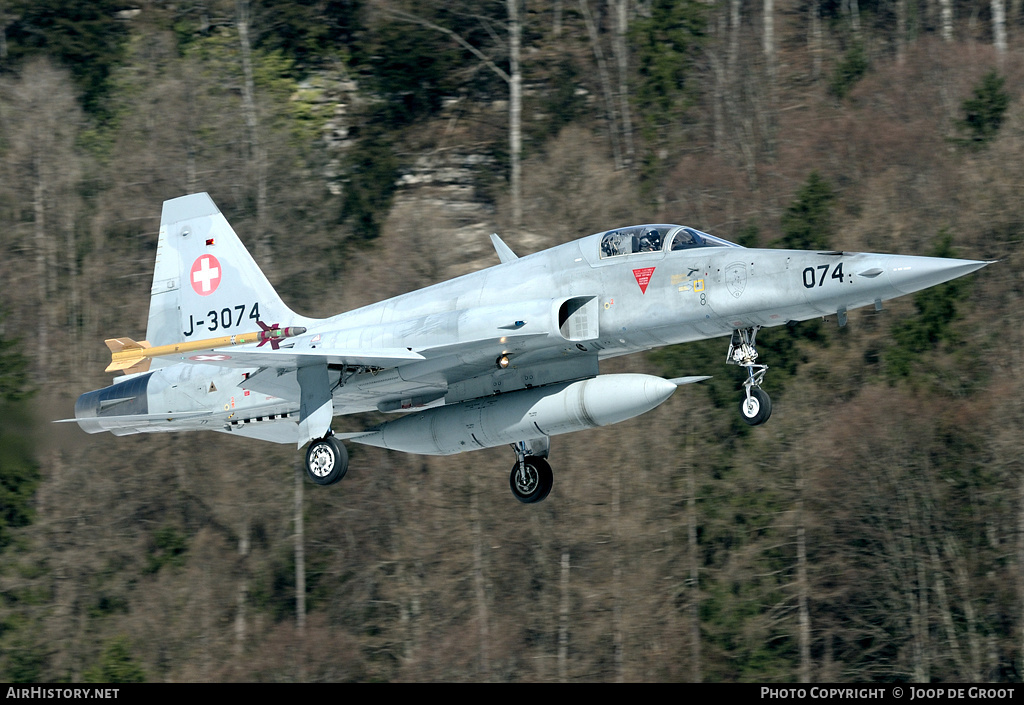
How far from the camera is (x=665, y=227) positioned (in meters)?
18.0

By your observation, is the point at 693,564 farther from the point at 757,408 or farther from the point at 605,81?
the point at 605,81

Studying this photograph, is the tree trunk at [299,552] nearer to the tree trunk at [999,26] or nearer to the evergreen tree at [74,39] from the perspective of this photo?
the evergreen tree at [74,39]

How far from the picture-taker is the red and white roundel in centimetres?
2144

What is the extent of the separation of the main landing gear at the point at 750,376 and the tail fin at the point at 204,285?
251 inches

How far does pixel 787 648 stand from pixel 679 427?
5482 mm

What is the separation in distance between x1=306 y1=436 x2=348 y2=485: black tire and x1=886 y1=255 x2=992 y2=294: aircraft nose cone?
23.4 feet

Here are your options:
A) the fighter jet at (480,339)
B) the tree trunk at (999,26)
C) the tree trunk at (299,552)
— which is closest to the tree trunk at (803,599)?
the tree trunk at (299,552)

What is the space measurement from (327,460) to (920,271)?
7.68m

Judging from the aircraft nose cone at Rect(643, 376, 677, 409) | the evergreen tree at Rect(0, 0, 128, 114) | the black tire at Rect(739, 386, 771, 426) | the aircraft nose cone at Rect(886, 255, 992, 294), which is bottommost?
the black tire at Rect(739, 386, 771, 426)

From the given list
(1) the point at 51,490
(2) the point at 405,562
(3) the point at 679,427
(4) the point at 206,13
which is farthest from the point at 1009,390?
(4) the point at 206,13

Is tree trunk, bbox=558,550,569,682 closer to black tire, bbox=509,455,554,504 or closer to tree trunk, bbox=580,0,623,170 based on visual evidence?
black tire, bbox=509,455,554,504

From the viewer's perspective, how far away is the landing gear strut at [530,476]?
20.3 m

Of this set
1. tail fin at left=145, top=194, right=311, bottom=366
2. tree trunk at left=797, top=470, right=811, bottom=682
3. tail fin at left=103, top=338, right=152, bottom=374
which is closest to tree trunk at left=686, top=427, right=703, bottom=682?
tree trunk at left=797, top=470, right=811, bottom=682

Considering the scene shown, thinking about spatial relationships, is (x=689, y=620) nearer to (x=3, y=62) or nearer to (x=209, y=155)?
(x=209, y=155)
